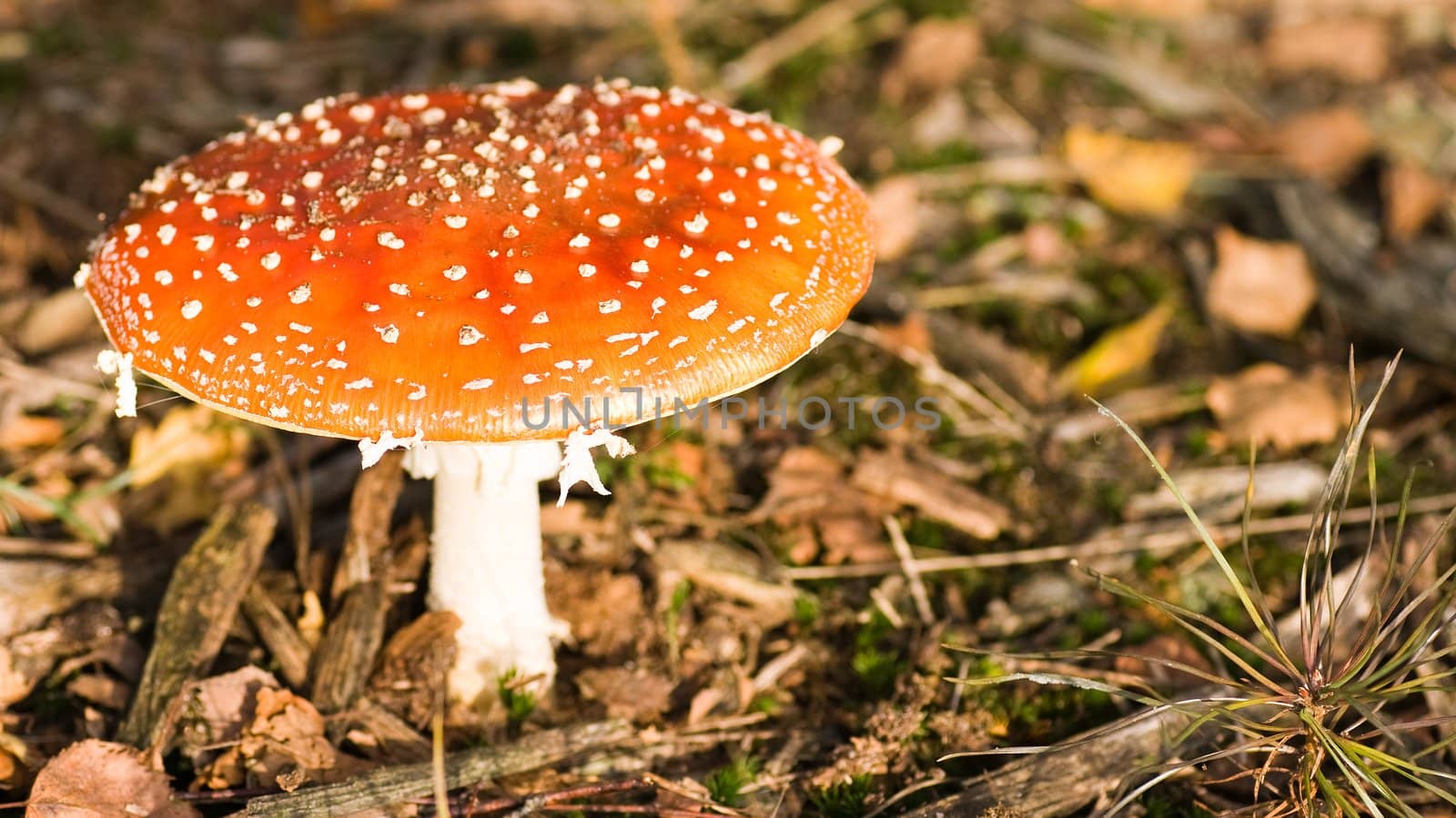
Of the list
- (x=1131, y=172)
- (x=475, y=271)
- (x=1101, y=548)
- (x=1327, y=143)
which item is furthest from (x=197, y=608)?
(x=1327, y=143)

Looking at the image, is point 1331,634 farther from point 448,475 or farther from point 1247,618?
point 448,475

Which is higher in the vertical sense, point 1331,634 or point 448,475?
point 448,475

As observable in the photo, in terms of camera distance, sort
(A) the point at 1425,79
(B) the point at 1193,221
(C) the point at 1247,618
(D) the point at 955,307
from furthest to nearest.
A: (A) the point at 1425,79, (B) the point at 1193,221, (D) the point at 955,307, (C) the point at 1247,618

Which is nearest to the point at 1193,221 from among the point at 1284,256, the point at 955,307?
the point at 1284,256

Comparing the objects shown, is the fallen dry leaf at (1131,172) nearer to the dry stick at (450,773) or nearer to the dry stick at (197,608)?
the dry stick at (450,773)

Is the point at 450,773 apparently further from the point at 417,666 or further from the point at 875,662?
the point at 875,662

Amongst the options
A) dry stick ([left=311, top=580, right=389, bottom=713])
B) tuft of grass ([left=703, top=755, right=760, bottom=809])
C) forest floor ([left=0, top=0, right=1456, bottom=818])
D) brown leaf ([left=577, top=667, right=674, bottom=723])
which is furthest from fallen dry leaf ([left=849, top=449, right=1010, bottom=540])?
dry stick ([left=311, top=580, right=389, bottom=713])

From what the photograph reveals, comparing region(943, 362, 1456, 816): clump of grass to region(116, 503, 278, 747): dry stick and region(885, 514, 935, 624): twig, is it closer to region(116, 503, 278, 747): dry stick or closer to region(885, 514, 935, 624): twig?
region(885, 514, 935, 624): twig

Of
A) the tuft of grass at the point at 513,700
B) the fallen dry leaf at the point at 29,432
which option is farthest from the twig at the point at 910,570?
the fallen dry leaf at the point at 29,432
